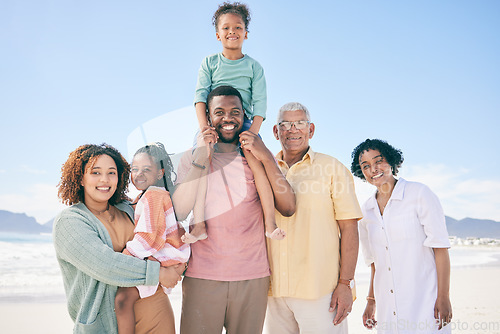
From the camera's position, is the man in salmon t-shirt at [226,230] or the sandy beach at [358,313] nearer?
the man in salmon t-shirt at [226,230]

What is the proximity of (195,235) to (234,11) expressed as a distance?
212cm

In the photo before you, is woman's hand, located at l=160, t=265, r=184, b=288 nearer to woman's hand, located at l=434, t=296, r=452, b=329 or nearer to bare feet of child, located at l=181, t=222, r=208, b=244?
bare feet of child, located at l=181, t=222, r=208, b=244

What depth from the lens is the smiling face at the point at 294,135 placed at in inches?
131

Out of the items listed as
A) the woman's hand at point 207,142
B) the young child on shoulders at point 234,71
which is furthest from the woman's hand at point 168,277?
the young child on shoulders at point 234,71

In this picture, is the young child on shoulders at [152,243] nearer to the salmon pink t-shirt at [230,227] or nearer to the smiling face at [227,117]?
the salmon pink t-shirt at [230,227]

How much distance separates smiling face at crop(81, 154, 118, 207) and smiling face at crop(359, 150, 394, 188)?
2282 millimetres

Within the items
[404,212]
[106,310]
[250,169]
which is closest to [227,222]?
[250,169]

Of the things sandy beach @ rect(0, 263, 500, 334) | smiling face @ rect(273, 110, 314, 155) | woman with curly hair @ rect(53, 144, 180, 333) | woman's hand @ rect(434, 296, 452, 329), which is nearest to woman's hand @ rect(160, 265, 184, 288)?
woman with curly hair @ rect(53, 144, 180, 333)

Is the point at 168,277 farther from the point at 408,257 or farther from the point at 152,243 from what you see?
the point at 408,257

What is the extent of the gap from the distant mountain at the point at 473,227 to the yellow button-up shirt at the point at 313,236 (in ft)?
149

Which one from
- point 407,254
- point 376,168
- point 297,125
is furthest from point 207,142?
point 407,254

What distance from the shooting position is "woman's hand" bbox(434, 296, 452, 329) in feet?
10.3

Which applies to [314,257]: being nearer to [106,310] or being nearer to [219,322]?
[219,322]

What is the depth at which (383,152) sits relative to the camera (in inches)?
146
